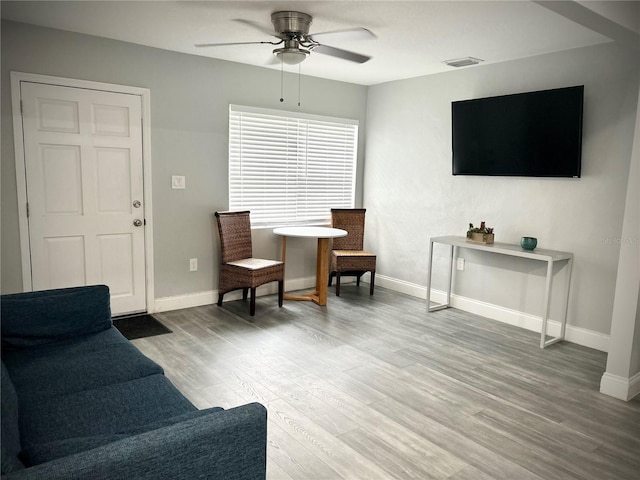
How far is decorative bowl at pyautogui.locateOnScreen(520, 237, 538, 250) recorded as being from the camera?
402cm

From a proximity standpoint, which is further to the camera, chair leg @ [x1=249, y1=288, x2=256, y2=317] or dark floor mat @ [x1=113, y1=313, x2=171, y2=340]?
chair leg @ [x1=249, y1=288, x2=256, y2=317]

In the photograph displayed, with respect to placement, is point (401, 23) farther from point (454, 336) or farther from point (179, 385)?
point (179, 385)

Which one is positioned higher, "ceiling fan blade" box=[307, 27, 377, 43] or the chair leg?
"ceiling fan blade" box=[307, 27, 377, 43]

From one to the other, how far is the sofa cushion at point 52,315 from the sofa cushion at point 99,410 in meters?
0.62

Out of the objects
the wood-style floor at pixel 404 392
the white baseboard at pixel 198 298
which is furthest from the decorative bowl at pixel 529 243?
the white baseboard at pixel 198 298

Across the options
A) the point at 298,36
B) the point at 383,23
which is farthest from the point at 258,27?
the point at 383,23

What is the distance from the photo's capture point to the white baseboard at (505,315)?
388 cm

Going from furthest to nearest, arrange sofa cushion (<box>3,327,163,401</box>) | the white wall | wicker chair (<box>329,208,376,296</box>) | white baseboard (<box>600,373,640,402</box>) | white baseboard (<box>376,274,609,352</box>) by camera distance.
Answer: wicker chair (<box>329,208,376,296</box>) → white baseboard (<box>376,274,609,352</box>) → white baseboard (<box>600,373,640,402</box>) → the white wall → sofa cushion (<box>3,327,163,401</box>)

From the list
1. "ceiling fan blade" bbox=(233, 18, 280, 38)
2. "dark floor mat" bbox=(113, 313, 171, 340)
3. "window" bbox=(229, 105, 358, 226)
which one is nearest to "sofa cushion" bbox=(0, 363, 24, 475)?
"dark floor mat" bbox=(113, 313, 171, 340)

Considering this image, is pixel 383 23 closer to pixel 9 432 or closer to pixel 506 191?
pixel 506 191

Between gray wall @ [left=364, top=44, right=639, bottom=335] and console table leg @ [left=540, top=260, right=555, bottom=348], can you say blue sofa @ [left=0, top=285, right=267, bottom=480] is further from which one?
gray wall @ [left=364, top=44, right=639, bottom=335]

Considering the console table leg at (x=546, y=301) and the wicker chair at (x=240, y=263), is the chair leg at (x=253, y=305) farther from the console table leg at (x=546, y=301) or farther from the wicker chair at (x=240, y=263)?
the console table leg at (x=546, y=301)

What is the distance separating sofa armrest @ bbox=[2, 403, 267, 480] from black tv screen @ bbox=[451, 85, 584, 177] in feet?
11.6

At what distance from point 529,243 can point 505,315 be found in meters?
0.83
